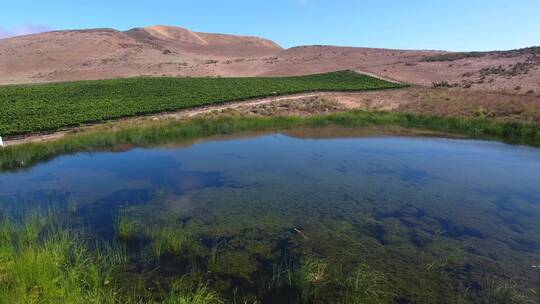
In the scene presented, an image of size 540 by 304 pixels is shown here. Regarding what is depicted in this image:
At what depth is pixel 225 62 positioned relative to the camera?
103562mm

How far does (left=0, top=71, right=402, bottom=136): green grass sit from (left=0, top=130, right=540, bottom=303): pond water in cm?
1143

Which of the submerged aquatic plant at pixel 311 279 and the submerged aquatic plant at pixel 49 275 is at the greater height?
the submerged aquatic plant at pixel 49 275

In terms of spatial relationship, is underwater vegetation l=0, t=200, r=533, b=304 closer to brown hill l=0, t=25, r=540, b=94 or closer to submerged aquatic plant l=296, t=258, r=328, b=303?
submerged aquatic plant l=296, t=258, r=328, b=303

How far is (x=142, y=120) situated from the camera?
122 feet

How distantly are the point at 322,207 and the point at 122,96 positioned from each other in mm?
40156

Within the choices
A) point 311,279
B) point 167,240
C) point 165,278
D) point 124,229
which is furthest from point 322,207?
point 124,229

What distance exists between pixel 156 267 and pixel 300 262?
452 cm

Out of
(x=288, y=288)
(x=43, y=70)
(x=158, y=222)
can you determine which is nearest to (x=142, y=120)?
(x=158, y=222)

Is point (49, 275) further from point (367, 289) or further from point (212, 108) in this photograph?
point (212, 108)

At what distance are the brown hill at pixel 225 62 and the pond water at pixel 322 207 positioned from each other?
108ft

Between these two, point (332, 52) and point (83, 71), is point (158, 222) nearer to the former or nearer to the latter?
point (83, 71)

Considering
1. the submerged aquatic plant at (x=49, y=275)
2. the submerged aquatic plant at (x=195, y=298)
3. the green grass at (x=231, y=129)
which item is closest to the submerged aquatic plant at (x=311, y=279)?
the submerged aquatic plant at (x=195, y=298)

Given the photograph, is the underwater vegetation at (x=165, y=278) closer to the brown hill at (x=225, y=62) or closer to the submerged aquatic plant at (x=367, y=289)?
the submerged aquatic plant at (x=367, y=289)

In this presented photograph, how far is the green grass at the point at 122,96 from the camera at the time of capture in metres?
35.8
